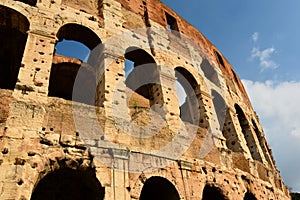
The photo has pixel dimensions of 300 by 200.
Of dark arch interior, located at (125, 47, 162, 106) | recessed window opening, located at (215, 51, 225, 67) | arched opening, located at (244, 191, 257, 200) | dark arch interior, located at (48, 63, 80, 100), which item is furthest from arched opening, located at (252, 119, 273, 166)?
dark arch interior, located at (48, 63, 80, 100)

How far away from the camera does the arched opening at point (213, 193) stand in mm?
8260

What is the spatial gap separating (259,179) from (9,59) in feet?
33.0

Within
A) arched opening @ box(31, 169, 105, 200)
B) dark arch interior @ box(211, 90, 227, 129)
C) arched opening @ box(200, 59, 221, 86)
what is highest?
arched opening @ box(200, 59, 221, 86)

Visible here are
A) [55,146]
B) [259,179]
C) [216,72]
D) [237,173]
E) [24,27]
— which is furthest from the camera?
[216,72]

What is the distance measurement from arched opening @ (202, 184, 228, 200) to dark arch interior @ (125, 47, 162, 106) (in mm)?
2965

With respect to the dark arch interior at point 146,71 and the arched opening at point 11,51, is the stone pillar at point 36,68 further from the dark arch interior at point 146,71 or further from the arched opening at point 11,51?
the dark arch interior at point 146,71

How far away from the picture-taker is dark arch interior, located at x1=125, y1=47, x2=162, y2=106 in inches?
382

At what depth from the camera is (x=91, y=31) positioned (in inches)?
355

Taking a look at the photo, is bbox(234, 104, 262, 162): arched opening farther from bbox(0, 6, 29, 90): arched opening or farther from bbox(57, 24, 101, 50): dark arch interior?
bbox(0, 6, 29, 90): arched opening

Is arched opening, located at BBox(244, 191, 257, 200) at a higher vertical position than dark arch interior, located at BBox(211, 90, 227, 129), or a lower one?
lower

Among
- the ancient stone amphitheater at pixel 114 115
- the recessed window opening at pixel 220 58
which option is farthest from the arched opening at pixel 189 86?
the recessed window opening at pixel 220 58

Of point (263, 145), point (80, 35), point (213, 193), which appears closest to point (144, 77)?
point (80, 35)

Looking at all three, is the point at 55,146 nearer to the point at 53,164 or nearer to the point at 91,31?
the point at 53,164

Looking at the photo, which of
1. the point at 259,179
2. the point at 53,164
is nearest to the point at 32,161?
the point at 53,164
